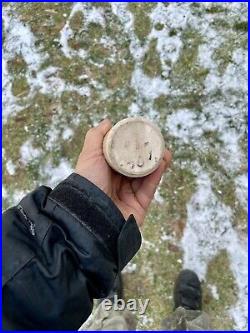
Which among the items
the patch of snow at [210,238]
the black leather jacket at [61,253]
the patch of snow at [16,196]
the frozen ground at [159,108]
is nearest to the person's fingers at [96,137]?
the black leather jacket at [61,253]

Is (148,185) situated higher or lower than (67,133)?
higher

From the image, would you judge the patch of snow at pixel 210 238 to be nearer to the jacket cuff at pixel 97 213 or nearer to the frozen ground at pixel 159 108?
the frozen ground at pixel 159 108

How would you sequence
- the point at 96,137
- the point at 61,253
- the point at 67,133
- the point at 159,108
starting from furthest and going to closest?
the point at 67,133 < the point at 159,108 < the point at 96,137 < the point at 61,253

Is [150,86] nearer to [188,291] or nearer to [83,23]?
[83,23]

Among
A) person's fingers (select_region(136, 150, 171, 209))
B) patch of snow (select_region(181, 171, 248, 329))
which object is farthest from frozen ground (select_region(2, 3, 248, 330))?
person's fingers (select_region(136, 150, 171, 209))

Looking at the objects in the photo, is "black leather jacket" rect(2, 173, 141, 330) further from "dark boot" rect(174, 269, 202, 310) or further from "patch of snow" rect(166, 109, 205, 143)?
"patch of snow" rect(166, 109, 205, 143)

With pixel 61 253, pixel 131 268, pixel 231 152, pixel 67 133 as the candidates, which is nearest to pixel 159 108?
pixel 231 152
